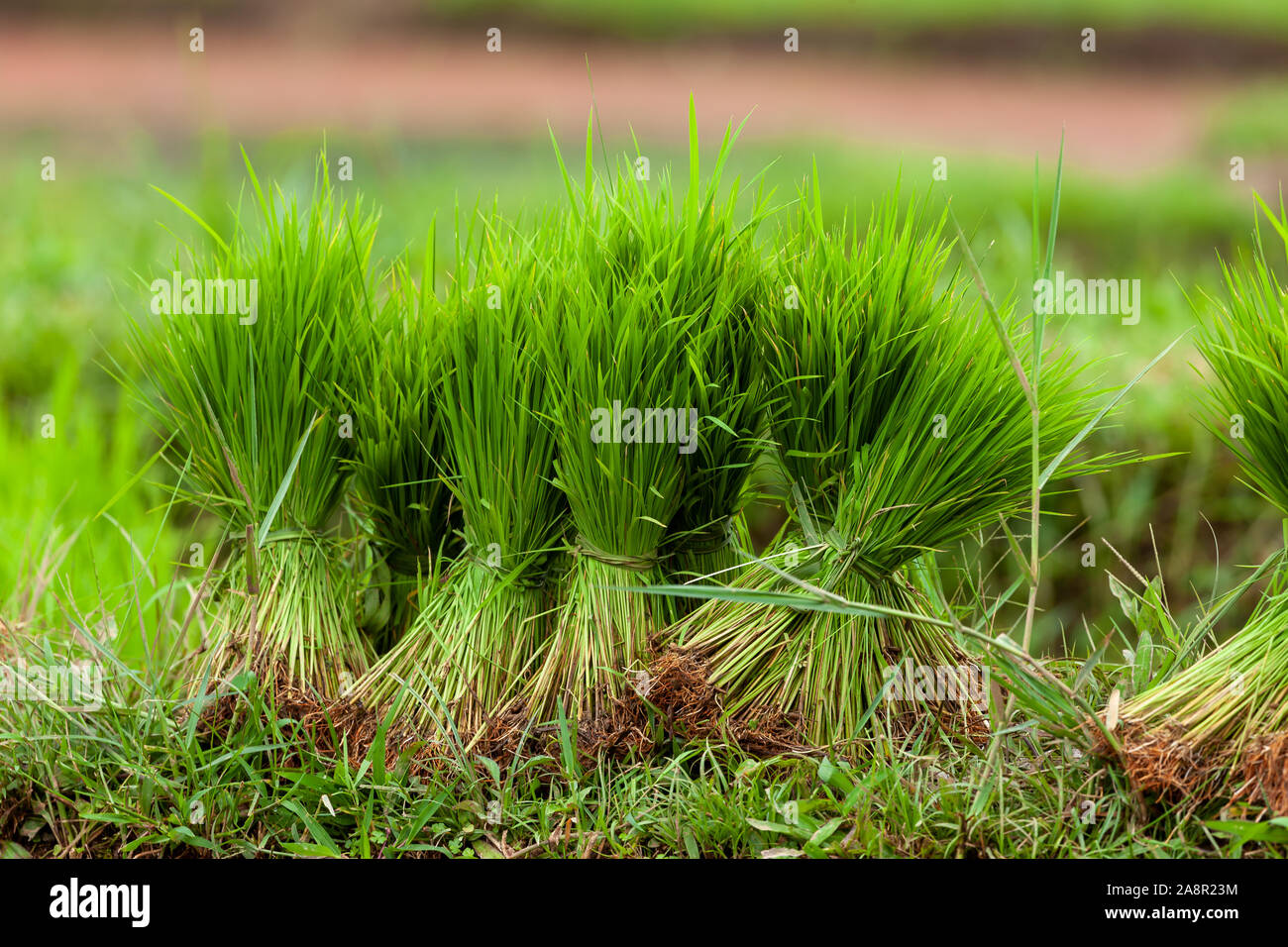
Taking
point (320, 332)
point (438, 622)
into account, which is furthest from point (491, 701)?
point (320, 332)

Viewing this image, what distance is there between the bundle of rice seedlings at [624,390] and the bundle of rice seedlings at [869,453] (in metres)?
0.07

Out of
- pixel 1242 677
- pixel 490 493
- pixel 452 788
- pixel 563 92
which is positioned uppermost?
pixel 563 92

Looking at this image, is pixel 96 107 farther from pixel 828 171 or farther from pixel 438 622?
pixel 438 622

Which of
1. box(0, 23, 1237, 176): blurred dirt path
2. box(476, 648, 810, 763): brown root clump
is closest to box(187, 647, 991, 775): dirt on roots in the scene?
box(476, 648, 810, 763): brown root clump

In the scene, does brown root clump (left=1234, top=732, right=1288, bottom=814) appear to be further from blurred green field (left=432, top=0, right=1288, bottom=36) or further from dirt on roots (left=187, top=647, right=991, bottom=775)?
blurred green field (left=432, top=0, right=1288, bottom=36)

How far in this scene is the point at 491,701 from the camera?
114 centimetres

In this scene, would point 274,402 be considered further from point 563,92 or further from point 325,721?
point 563,92

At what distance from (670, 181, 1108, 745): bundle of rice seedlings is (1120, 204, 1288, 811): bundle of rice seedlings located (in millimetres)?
154
